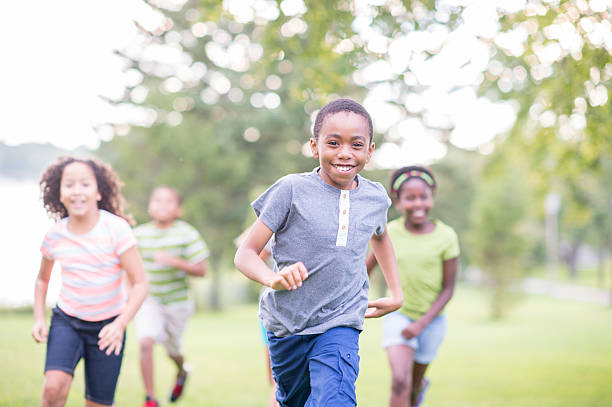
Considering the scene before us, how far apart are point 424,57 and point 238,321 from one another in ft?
60.0

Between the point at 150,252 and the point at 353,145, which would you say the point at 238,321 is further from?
the point at 353,145

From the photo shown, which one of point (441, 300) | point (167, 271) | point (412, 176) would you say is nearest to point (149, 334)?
point (167, 271)

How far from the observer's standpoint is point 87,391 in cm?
419

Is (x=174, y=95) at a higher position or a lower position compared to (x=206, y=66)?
lower

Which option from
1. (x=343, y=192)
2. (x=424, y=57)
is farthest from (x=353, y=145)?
(x=424, y=57)

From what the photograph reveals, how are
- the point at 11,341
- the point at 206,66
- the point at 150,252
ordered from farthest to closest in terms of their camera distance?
the point at 206,66 < the point at 11,341 < the point at 150,252

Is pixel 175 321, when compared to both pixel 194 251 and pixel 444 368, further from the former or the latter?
pixel 444 368

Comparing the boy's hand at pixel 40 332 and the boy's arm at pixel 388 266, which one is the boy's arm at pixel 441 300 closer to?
the boy's arm at pixel 388 266

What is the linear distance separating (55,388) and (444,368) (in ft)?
30.7

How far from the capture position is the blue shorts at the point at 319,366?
306cm

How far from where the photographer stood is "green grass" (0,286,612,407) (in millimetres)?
8086

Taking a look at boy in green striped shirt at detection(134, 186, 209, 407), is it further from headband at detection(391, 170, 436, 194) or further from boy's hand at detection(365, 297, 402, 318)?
boy's hand at detection(365, 297, 402, 318)

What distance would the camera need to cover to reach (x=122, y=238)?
4.23 m

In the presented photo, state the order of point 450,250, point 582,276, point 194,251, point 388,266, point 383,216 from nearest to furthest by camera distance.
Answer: point 383,216 < point 388,266 < point 450,250 < point 194,251 < point 582,276
